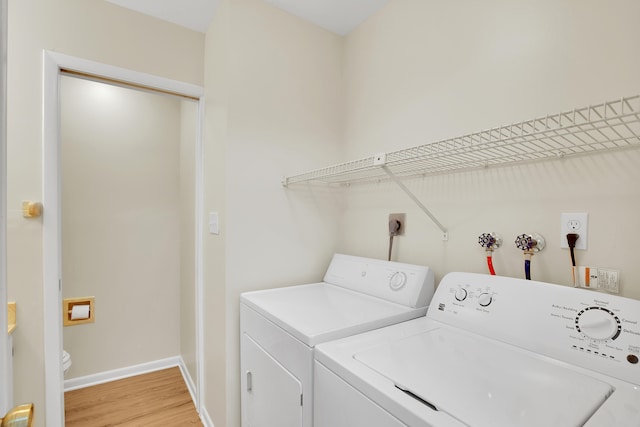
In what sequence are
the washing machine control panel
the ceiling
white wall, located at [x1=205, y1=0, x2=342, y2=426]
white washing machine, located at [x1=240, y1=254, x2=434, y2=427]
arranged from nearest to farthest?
white washing machine, located at [x1=240, y1=254, x2=434, y2=427] < the washing machine control panel < white wall, located at [x1=205, y1=0, x2=342, y2=426] < the ceiling

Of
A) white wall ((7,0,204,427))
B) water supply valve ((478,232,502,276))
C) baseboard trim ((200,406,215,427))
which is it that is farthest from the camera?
baseboard trim ((200,406,215,427))

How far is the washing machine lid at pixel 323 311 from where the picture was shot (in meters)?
1.08

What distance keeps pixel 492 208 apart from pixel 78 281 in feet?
9.71

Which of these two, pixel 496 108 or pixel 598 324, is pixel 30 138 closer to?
pixel 496 108

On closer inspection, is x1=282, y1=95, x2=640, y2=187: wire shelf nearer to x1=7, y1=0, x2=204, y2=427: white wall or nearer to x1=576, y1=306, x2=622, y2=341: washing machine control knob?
x1=576, y1=306, x2=622, y2=341: washing machine control knob

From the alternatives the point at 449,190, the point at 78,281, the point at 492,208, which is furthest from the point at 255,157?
the point at 78,281

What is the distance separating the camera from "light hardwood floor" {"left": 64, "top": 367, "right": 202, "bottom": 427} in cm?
199

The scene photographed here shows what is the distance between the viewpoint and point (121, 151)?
255 centimetres

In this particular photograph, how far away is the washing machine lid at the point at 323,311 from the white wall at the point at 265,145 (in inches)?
7.9

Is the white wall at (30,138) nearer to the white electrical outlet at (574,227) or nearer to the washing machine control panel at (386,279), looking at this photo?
the washing machine control panel at (386,279)

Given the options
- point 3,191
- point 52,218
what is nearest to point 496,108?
point 3,191

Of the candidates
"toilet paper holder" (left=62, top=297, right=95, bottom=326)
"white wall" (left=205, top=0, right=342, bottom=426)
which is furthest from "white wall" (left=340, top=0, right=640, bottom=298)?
"toilet paper holder" (left=62, top=297, right=95, bottom=326)

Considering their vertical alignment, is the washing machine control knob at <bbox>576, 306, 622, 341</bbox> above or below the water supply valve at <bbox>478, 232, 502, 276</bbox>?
below

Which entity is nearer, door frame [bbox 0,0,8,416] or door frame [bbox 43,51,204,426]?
door frame [bbox 0,0,8,416]
